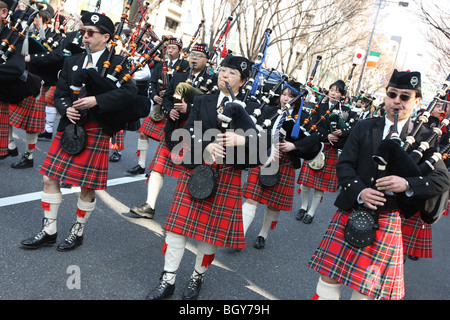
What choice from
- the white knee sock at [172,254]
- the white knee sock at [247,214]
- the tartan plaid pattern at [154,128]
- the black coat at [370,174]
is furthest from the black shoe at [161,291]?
the tartan plaid pattern at [154,128]

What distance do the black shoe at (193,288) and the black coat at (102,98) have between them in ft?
4.33

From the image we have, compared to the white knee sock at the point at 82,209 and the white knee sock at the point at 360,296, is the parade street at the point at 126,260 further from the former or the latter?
the white knee sock at the point at 360,296

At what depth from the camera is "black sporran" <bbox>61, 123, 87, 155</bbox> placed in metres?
3.29

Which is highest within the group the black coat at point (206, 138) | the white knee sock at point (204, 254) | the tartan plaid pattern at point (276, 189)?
the black coat at point (206, 138)

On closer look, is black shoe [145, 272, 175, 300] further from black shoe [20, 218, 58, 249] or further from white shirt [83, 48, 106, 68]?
white shirt [83, 48, 106, 68]

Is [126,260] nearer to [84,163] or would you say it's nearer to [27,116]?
[84,163]

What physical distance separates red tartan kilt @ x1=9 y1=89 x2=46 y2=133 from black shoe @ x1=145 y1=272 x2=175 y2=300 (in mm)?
3111

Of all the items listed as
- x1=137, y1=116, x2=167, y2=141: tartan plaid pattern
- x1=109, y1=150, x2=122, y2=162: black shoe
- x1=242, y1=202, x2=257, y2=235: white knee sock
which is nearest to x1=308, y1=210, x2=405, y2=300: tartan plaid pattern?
x1=242, y1=202, x2=257, y2=235: white knee sock

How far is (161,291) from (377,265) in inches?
56.8

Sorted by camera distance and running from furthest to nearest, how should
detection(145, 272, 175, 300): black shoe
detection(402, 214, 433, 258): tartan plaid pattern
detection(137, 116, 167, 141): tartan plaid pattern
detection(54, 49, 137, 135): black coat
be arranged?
detection(137, 116, 167, 141): tartan plaid pattern
detection(402, 214, 433, 258): tartan plaid pattern
detection(54, 49, 137, 135): black coat
detection(145, 272, 175, 300): black shoe

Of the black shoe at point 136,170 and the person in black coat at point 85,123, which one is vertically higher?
the person in black coat at point 85,123

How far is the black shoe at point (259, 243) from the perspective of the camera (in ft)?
15.6
